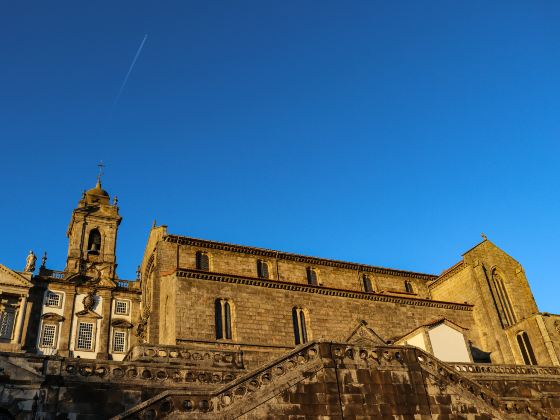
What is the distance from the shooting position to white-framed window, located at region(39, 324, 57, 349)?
35.1 meters

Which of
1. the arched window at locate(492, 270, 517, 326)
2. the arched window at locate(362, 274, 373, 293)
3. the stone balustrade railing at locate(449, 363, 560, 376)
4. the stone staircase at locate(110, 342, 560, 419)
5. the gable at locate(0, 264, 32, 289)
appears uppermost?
the gable at locate(0, 264, 32, 289)

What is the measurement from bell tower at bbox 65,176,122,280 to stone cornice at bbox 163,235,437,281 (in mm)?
12534

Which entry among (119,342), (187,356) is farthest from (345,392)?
(119,342)

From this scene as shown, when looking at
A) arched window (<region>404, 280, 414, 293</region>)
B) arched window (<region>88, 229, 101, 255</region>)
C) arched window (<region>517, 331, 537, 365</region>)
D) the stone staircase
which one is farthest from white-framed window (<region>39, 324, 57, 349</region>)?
arched window (<region>517, 331, 537, 365</region>)

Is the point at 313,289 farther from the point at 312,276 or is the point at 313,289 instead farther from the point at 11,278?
the point at 11,278

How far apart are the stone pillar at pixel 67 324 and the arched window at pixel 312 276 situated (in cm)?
1691

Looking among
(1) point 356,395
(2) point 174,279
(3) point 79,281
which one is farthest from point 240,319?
(3) point 79,281

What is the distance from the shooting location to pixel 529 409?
53.3ft

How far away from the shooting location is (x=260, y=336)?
1094 inches

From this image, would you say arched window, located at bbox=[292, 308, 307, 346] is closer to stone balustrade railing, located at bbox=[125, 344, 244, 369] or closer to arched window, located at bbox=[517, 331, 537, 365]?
stone balustrade railing, located at bbox=[125, 344, 244, 369]

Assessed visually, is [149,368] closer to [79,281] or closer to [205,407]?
[205,407]

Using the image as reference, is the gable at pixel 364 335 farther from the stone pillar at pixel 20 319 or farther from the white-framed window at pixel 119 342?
the stone pillar at pixel 20 319

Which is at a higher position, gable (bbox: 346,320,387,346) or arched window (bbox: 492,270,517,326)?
arched window (bbox: 492,270,517,326)

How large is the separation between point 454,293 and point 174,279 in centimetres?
2122
